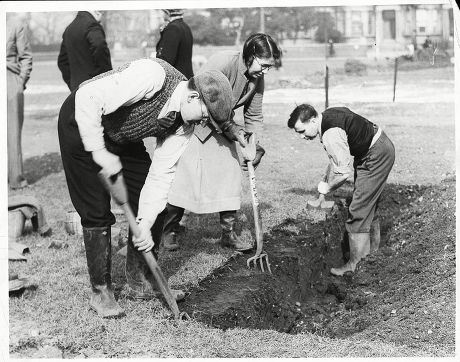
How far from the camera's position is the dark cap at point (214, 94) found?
4.29 metres

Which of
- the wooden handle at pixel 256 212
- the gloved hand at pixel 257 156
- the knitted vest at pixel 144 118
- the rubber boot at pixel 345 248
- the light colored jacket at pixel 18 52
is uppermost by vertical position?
the light colored jacket at pixel 18 52

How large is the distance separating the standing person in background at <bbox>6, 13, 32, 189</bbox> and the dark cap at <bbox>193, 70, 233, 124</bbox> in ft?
19.6

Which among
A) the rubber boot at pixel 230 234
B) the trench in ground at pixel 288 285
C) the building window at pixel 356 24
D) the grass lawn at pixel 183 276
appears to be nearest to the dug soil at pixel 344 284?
the trench in ground at pixel 288 285

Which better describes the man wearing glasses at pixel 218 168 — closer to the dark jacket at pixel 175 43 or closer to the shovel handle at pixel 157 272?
the dark jacket at pixel 175 43

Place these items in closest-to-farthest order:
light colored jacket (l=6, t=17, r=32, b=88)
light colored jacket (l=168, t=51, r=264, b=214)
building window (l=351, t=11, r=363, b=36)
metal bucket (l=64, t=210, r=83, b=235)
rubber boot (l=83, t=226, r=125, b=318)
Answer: rubber boot (l=83, t=226, r=125, b=318)
light colored jacket (l=168, t=51, r=264, b=214)
metal bucket (l=64, t=210, r=83, b=235)
light colored jacket (l=6, t=17, r=32, b=88)
building window (l=351, t=11, r=363, b=36)

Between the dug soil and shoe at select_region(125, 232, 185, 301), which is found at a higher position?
shoe at select_region(125, 232, 185, 301)

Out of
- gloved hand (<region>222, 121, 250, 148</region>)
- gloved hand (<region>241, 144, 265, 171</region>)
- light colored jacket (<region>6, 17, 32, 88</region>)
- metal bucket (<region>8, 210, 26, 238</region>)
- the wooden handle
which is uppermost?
light colored jacket (<region>6, 17, 32, 88</region>)

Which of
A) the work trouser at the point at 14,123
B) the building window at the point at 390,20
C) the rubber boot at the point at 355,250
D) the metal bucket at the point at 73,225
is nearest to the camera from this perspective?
the rubber boot at the point at 355,250

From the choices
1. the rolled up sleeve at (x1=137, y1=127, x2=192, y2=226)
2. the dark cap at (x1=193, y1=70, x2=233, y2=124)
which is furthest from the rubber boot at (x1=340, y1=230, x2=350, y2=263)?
the dark cap at (x1=193, y1=70, x2=233, y2=124)

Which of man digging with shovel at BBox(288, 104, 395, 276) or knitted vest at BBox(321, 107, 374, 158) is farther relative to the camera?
knitted vest at BBox(321, 107, 374, 158)

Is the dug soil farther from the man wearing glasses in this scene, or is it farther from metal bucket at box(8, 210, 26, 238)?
metal bucket at box(8, 210, 26, 238)

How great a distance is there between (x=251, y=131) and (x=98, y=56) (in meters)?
2.17

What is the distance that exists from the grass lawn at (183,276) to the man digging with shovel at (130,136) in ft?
1.13

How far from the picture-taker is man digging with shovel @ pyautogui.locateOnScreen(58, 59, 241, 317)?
14.4 ft
